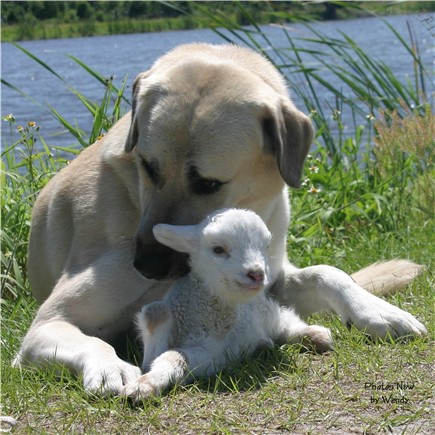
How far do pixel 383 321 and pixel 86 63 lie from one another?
383 inches

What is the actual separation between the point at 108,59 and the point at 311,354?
11.0 metres

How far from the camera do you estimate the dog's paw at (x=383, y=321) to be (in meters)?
3.51

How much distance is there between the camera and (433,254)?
491 cm

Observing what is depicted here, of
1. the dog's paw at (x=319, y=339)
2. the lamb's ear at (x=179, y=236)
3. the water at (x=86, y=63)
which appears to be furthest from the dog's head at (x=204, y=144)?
the water at (x=86, y=63)

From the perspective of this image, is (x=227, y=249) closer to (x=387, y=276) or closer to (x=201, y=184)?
(x=201, y=184)

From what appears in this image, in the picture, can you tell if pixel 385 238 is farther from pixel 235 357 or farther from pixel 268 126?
pixel 235 357

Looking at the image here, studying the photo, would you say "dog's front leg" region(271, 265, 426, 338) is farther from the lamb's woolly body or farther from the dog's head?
the lamb's woolly body

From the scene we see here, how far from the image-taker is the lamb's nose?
3045mm

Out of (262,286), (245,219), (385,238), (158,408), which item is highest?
(245,219)

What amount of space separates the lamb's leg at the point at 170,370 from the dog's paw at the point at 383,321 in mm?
709

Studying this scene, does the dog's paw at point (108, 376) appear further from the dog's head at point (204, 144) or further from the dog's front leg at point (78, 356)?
the dog's head at point (204, 144)

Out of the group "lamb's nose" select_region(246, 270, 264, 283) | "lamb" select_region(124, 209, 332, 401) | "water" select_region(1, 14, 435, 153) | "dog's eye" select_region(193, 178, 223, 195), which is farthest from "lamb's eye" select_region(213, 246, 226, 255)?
"water" select_region(1, 14, 435, 153)

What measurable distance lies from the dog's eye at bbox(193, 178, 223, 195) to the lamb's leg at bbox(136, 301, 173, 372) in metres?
0.48

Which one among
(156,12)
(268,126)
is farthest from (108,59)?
(268,126)
